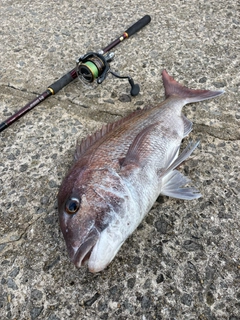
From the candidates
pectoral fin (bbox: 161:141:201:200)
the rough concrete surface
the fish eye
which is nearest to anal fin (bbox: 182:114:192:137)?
the rough concrete surface

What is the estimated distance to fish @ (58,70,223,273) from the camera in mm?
1763

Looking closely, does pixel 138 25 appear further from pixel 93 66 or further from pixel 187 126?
pixel 187 126

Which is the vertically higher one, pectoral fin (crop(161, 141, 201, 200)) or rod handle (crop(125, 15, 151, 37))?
rod handle (crop(125, 15, 151, 37))

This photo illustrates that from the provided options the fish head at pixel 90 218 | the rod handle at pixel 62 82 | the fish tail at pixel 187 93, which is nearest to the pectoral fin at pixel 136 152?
the fish head at pixel 90 218

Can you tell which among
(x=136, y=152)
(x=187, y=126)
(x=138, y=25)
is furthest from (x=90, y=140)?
(x=138, y=25)

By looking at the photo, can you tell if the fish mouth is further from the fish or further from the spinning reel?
the spinning reel

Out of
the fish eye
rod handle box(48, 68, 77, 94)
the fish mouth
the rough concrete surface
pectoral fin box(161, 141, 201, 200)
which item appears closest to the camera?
the fish mouth

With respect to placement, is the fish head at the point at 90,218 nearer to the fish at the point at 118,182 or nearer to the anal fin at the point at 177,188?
the fish at the point at 118,182

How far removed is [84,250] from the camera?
1715 millimetres

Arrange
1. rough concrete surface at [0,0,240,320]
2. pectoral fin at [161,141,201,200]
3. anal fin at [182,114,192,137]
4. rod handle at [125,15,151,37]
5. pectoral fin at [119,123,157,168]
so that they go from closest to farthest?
rough concrete surface at [0,0,240,320]
pectoral fin at [119,123,157,168]
pectoral fin at [161,141,201,200]
anal fin at [182,114,192,137]
rod handle at [125,15,151,37]

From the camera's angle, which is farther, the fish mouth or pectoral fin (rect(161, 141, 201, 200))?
pectoral fin (rect(161, 141, 201, 200))

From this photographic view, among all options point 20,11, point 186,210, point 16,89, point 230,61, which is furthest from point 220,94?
point 20,11

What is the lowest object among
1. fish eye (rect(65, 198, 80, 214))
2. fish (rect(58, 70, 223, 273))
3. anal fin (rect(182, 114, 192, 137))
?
anal fin (rect(182, 114, 192, 137))

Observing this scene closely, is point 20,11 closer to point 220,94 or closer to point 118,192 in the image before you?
point 220,94
